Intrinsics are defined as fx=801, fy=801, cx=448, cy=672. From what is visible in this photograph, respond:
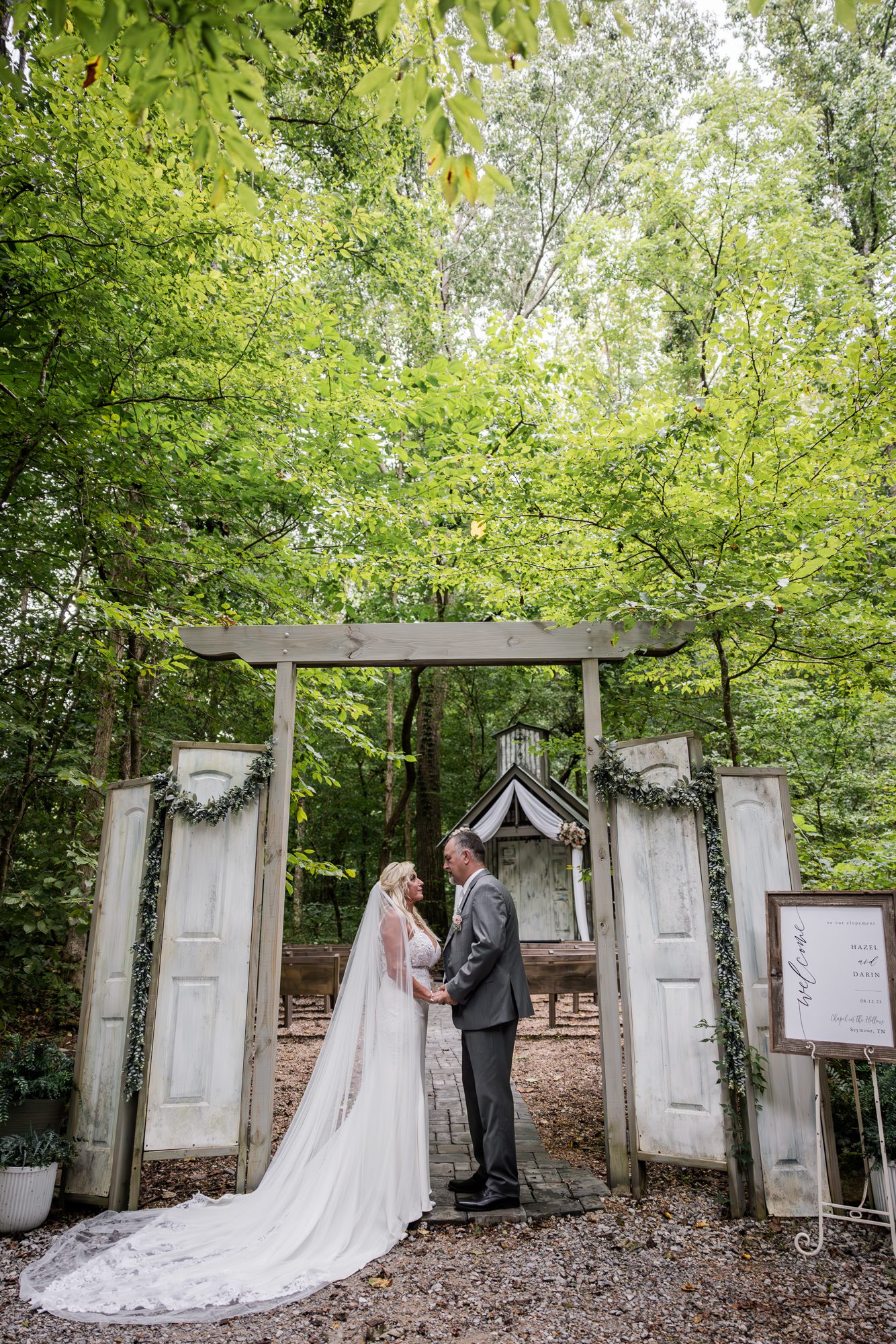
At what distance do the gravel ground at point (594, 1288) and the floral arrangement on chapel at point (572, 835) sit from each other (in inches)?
304

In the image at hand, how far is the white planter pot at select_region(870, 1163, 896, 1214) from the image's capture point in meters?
3.85

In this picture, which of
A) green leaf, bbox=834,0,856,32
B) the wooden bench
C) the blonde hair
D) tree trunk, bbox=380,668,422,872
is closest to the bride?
the blonde hair

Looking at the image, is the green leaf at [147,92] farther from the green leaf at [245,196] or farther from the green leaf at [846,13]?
the green leaf at [846,13]

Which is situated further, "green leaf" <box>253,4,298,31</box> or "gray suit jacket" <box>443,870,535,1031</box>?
"gray suit jacket" <box>443,870,535,1031</box>

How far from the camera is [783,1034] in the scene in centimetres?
409

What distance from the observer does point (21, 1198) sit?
4.24m

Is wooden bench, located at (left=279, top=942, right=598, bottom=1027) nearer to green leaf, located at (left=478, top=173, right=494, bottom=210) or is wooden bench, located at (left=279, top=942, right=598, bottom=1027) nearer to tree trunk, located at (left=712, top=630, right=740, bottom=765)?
tree trunk, located at (left=712, top=630, right=740, bottom=765)

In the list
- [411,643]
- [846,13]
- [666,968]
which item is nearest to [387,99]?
[846,13]

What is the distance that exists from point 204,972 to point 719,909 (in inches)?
122

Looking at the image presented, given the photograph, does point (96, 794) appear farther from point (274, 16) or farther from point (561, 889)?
point (561, 889)

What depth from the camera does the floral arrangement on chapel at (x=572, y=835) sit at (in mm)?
12586

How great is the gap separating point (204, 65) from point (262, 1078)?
4.94 m

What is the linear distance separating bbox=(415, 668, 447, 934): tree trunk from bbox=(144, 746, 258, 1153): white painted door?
7.85m

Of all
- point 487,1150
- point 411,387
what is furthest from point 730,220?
point 487,1150
